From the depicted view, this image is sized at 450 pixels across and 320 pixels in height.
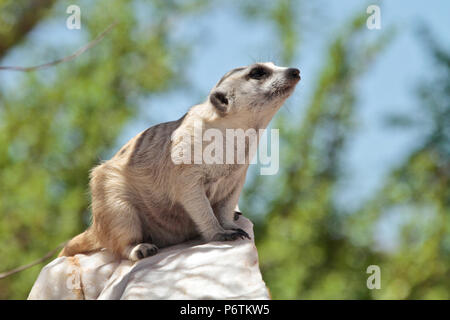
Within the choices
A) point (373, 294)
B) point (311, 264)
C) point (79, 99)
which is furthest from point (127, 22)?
point (373, 294)

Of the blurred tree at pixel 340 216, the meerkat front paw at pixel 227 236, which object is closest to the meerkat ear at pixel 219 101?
the meerkat front paw at pixel 227 236

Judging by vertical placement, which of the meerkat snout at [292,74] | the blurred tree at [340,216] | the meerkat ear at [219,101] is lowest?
the blurred tree at [340,216]

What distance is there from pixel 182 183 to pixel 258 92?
95 centimetres

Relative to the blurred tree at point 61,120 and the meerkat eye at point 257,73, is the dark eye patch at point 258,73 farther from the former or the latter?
the blurred tree at point 61,120

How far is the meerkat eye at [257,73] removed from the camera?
4316 mm

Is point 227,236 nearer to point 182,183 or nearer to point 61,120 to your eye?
point 182,183

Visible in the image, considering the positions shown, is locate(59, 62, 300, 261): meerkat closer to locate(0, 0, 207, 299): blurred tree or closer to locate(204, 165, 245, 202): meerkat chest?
locate(204, 165, 245, 202): meerkat chest

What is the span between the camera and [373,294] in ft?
35.2

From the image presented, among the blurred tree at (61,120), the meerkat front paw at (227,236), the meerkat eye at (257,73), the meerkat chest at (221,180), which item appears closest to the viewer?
the meerkat front paw at (227,236)

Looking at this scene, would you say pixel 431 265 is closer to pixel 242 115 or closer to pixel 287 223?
pixel 287 223

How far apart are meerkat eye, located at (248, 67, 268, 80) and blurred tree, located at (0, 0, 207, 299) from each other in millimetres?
7181

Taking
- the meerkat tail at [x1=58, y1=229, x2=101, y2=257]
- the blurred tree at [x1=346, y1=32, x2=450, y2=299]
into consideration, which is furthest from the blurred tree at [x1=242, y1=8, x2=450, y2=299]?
the meerkat tail at [x1=58, y1=229, x2=101, y2=257]

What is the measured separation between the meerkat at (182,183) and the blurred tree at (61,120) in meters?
6.36

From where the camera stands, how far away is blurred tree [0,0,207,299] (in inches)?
415
